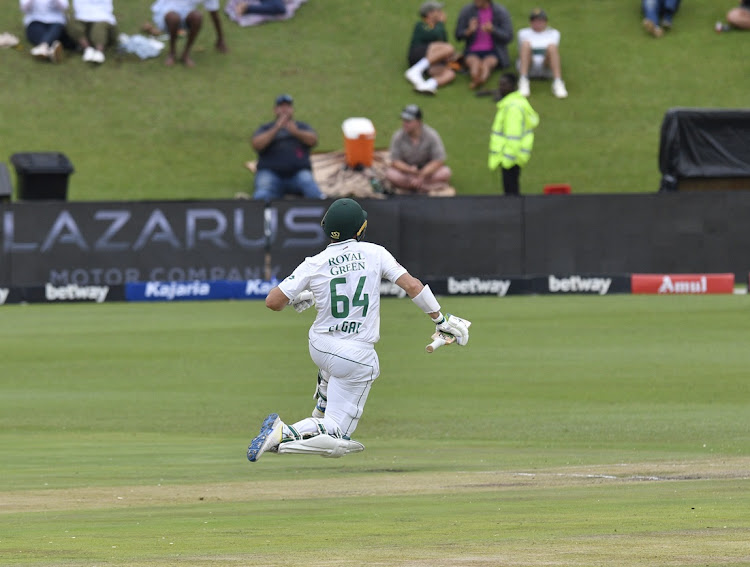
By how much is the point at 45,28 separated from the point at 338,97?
6.41 m

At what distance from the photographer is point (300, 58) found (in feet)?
110

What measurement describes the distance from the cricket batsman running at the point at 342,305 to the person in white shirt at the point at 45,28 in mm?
22991

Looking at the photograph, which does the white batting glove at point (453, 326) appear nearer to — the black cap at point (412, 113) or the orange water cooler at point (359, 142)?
the black cap at point (412, 113)

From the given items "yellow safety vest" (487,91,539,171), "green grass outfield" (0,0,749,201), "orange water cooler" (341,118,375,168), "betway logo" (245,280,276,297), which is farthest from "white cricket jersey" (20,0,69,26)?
"yellow safety vest" (487,91,539,171)

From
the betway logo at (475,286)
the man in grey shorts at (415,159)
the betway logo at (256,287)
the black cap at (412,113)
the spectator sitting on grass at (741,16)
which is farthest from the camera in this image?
the spectator sitting on grass at (741,16)

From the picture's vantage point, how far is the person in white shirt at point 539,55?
97.5 ft

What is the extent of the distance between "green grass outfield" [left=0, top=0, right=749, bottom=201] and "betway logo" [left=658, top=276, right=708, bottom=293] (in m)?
5.04

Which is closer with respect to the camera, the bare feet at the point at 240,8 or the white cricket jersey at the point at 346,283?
the white cricket jersey at the point at 346,283

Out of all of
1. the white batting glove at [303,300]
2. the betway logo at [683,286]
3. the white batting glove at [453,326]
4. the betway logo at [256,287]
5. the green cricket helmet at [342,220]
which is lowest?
the betway logo at [256,287]

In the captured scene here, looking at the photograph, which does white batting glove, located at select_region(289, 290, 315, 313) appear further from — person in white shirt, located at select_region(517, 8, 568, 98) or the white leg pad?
person in white shirt, located at select_region(517, 8, 568, 98)

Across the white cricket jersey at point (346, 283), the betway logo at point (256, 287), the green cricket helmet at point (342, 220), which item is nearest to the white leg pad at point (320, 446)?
the white cricket jersey at point (346, 283)

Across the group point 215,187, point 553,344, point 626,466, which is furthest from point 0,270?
point 626,466

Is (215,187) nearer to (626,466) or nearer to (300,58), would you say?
(300,58)

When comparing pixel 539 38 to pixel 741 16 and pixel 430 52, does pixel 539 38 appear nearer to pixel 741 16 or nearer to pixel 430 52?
pixel 430 52
